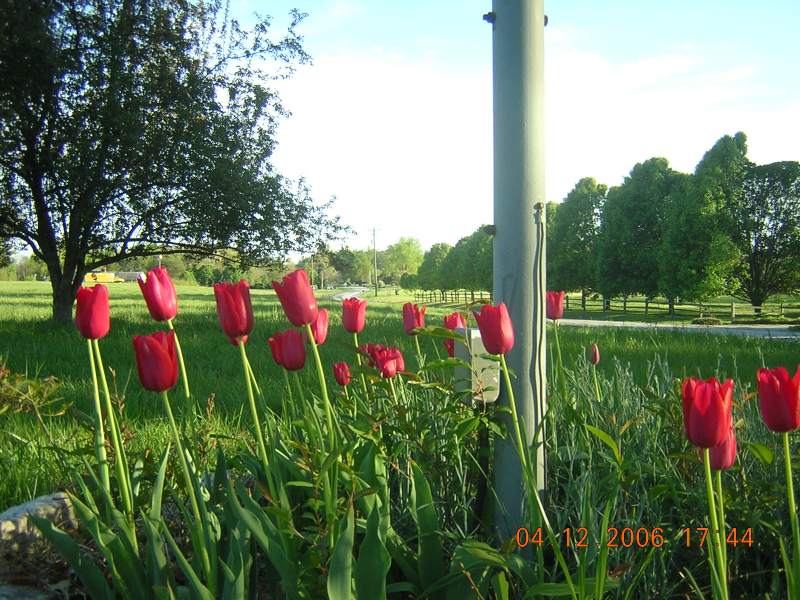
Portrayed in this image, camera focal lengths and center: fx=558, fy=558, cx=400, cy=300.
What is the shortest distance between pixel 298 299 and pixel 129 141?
8.08 m

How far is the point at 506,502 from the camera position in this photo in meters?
1.49

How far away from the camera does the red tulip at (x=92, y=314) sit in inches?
46.9

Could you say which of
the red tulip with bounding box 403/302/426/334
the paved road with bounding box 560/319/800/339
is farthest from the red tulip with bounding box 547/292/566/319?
the paved road with bounding box 560/319/800/339

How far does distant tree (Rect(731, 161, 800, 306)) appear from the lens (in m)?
24.0

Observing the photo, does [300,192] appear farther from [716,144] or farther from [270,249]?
[716,144]

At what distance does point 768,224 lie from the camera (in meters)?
24.4

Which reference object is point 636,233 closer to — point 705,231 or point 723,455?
point 705,231

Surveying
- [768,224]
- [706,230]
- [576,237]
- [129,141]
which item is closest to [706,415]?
[129,141]

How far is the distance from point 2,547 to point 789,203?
2949 cm

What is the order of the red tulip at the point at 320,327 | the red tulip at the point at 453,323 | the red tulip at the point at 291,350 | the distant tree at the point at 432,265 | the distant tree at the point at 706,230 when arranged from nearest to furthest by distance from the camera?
the red tulip at the point at 291,350 → the red tulip at the point at 320,327 → the red tulip at the point at 453,323 → the distant tree at the point at 706,230 → the distant tree at the point at 432,265

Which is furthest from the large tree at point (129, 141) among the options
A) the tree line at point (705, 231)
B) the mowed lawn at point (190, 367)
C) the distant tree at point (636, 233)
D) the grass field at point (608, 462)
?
the distant tree at point (636, 233)

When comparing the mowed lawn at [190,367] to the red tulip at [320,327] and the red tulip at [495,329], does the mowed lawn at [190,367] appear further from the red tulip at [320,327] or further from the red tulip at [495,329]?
the red tulip at [495,329]

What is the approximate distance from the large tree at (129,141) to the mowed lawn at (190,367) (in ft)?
5.23
